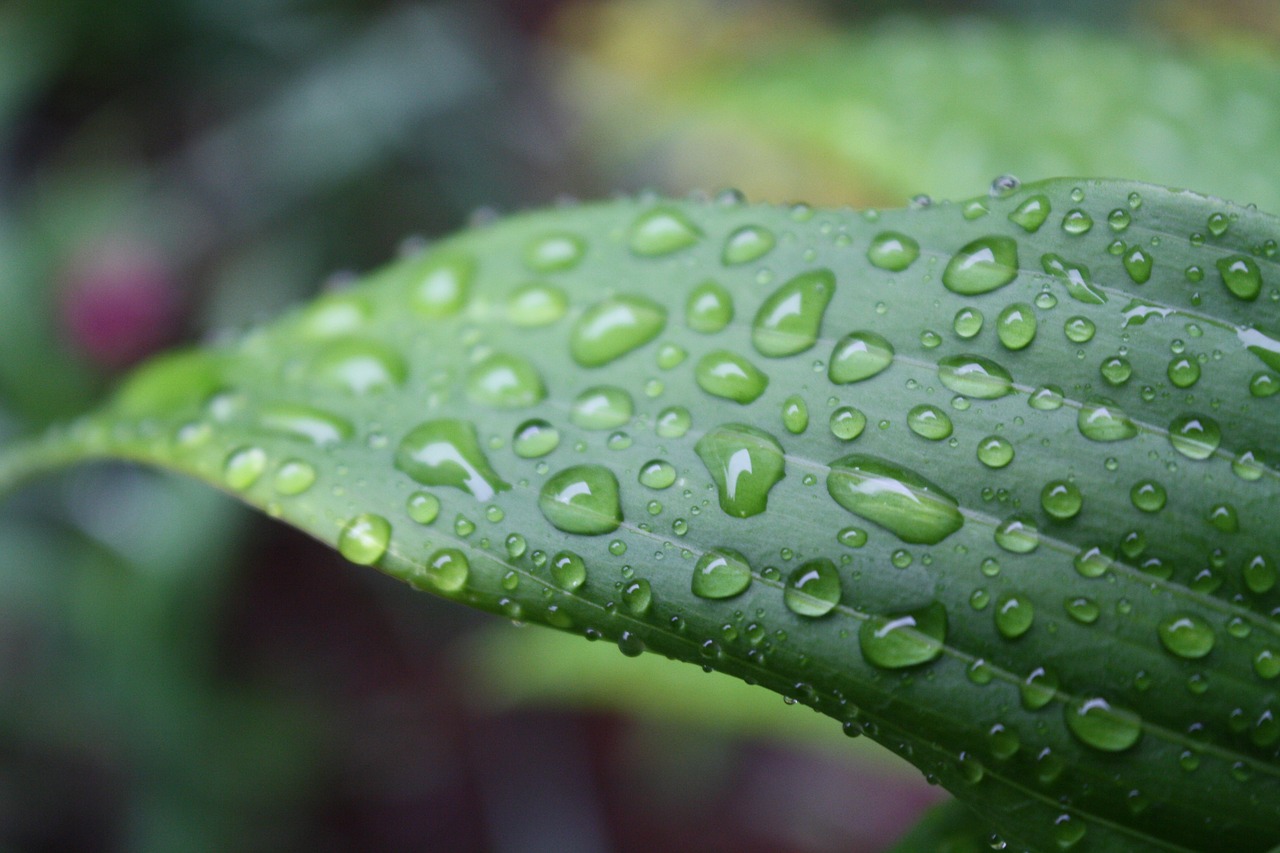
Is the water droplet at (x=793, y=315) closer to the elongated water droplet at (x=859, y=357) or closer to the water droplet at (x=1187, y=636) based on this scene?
the elongated water droplet at (x=859, y=357)

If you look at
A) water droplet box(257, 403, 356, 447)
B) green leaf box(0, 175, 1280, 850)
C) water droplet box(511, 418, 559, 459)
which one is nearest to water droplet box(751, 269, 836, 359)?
green leaf box(0, 175, 1280, 850)

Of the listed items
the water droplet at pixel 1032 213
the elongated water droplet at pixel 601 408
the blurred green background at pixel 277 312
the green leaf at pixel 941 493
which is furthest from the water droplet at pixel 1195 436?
the blurred green background at pixel 277 312

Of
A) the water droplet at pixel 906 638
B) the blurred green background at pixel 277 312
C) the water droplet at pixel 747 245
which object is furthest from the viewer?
the blurred green background at pixel 277 312

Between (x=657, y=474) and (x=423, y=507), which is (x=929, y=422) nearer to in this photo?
(x=657, y=474)

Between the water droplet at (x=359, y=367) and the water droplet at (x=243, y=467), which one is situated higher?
the water droplet at (x=359, y=367)

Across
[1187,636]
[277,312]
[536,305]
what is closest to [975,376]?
[1187,636]

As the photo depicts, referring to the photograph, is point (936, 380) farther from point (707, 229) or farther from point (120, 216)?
point (120, 216)
